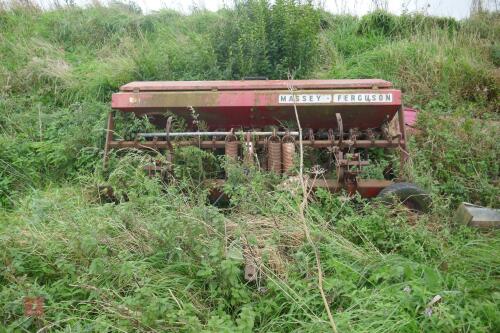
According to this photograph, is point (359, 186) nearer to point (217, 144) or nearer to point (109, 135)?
point (217, 144)

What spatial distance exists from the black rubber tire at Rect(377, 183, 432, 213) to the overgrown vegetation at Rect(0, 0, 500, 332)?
0.34ft

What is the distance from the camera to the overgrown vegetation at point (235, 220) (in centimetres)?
248

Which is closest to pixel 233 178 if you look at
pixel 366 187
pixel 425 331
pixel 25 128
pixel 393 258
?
pixel 366 187

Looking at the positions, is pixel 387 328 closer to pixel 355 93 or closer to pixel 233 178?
pixel 233 178

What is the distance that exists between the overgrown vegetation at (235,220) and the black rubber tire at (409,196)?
104 mm

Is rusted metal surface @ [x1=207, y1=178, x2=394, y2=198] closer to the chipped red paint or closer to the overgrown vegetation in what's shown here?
the overgrown vegetation

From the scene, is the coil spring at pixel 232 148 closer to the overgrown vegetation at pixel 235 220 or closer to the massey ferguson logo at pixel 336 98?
the overgrown vegetation at pixel 235 220

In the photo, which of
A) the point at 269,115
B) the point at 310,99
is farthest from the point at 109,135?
the point at 310,99

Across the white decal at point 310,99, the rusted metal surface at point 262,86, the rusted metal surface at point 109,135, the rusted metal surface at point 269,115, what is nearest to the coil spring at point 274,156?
the rusted metal surface at point 269,115

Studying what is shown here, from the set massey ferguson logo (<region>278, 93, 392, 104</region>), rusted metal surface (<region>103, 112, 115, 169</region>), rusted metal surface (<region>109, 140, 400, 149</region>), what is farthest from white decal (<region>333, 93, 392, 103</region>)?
rusted metal surface (<region>103, 112, 115, 169</region>)

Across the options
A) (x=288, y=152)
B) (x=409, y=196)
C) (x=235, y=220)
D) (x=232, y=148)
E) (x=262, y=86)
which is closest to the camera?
(x=235, y=220)

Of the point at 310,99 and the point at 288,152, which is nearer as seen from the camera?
the point at 288,152

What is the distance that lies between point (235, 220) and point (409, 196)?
144 cm

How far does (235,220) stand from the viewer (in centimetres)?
330
